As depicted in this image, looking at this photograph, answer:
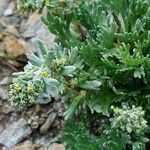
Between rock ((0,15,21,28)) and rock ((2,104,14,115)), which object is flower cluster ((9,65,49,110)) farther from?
rock ((0,15,21,28))

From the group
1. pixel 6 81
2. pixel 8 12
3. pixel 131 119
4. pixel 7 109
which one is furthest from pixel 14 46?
pixel 131 119

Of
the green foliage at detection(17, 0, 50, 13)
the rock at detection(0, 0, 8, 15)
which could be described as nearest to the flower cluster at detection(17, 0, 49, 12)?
the green foliage at detection(17, 0, 50, 13)

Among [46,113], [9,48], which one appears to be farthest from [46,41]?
[46,113]

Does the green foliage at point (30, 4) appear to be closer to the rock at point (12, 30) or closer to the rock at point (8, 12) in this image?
the rock at point (12, 30)

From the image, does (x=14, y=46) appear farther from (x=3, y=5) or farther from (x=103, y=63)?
(x=103, y=63)

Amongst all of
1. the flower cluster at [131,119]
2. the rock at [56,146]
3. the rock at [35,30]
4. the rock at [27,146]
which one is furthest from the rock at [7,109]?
the flower cluster at [131,119]
